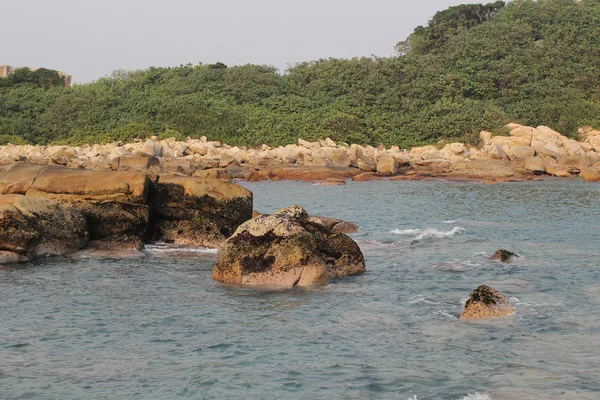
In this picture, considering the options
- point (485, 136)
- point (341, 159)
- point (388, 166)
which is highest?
point (485, 136)

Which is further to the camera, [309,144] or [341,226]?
[309,144]

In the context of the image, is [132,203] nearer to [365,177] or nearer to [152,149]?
[365,177]

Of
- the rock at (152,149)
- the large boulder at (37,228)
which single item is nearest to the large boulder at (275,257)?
the large boulder at (37,228)

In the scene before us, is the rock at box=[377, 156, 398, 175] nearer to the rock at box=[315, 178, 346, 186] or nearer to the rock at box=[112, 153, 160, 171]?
the rock at box=[315, 178, 346, 186]

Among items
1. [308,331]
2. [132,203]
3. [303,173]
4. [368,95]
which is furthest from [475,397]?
[368,95]

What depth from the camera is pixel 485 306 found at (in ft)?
48.6

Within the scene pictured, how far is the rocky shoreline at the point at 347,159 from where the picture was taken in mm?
56750

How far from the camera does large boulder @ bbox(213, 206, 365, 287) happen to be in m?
18.3

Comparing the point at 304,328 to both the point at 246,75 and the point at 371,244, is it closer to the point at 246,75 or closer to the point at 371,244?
the point at 371,244

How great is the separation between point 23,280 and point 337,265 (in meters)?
8.22

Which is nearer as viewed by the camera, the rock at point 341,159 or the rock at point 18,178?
the rock at point 18,178

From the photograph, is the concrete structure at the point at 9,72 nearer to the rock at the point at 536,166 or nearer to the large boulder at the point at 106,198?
the rock at the point at 536,166

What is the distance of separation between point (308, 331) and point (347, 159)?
4918 cm

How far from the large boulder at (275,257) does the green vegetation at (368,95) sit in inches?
2304
